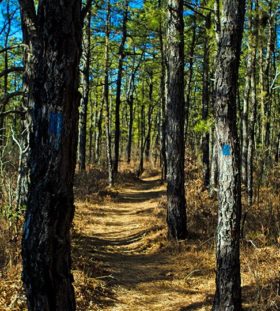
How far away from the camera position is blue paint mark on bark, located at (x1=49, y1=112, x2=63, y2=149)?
11.1 ft

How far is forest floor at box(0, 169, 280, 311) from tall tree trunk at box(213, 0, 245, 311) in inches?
20.2

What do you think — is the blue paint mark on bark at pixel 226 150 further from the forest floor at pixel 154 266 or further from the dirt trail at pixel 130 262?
the dirt trail at pixel 130 262

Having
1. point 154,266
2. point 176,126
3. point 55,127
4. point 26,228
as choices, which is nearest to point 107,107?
point 176,126

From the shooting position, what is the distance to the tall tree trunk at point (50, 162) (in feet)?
11.0

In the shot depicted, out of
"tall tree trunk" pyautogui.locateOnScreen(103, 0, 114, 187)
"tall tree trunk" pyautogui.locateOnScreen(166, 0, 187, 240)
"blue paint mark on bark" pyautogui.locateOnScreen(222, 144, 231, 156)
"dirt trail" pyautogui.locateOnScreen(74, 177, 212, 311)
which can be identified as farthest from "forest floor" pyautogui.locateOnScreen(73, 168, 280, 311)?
"tall tree trunk" pyautogui.locateOnScreen(103, 0, 114, 187)

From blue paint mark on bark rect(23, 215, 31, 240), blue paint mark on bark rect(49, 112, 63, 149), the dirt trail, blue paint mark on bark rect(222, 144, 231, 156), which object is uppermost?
blue paint mark on bark rect(49, 112, 63, 149)

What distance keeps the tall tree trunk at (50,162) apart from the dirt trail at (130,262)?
2.57m

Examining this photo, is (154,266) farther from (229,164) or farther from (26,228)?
(26,228)

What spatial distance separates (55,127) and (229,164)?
96.3 inches

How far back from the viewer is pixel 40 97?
341cm

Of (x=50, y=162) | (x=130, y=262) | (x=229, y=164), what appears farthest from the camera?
(x=130, y=262)

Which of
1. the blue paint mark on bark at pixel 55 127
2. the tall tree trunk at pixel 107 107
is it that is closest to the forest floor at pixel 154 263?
the blue paint mark on bark at pixel 55 127

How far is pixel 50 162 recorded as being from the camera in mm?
3371

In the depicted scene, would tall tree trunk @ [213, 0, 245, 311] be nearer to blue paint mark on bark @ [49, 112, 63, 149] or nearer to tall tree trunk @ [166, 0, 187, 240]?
blue paint mark on bark @ [49, 112, 63, 149]
